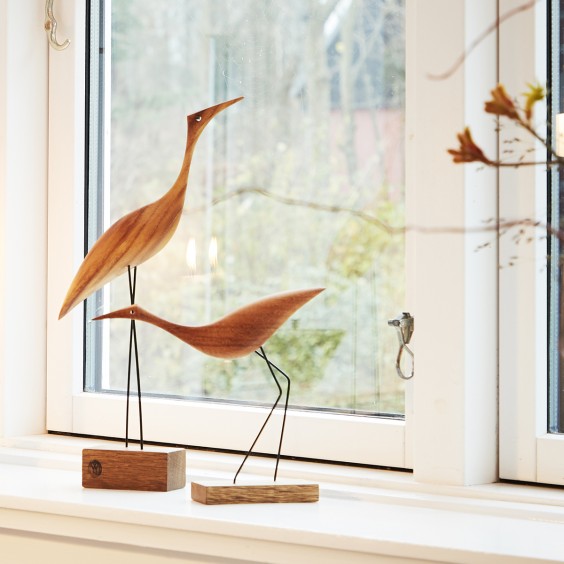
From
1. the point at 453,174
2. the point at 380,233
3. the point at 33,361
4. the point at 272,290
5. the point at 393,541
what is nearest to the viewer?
the point at 393,541

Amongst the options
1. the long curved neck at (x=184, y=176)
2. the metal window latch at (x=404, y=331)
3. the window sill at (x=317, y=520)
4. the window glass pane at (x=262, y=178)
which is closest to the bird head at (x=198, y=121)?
the long curved neck at (x=184, y=176)

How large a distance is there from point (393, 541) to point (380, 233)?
499 millimetres

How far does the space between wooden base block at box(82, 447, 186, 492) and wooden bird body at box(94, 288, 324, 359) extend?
191mm

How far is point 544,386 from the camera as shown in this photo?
1.27 meters

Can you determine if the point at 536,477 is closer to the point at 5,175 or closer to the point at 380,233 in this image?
the point at 380,233

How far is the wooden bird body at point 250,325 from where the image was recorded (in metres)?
1.21

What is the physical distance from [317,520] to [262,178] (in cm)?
59

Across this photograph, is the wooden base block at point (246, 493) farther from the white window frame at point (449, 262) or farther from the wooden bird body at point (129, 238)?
the wooden bird body at point (129, 238)

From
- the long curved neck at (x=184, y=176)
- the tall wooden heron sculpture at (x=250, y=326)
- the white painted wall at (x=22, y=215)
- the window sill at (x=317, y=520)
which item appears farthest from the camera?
the white painted wall at (x=22, y=215)

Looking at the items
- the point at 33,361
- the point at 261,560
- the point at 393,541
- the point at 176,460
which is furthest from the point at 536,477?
the point at 33,361

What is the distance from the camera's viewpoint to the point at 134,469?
1.33 m

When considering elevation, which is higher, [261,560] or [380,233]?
[380,233]

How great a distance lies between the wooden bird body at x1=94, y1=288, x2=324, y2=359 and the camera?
3.97 feet

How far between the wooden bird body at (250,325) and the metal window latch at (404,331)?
19 cm
